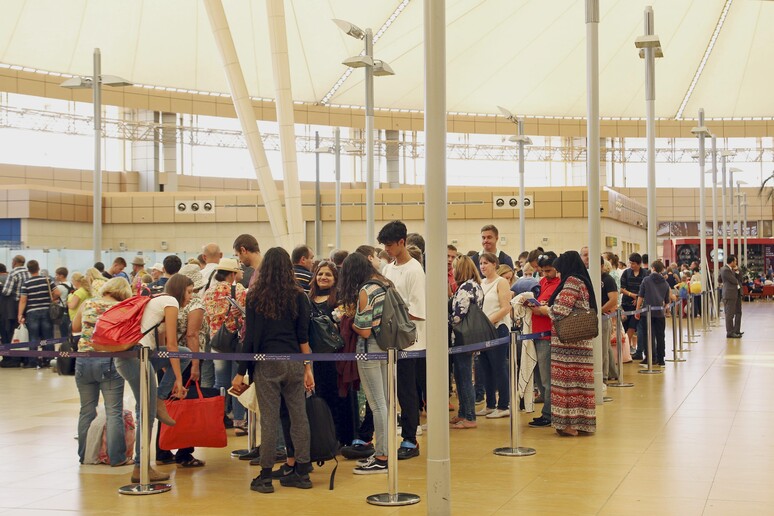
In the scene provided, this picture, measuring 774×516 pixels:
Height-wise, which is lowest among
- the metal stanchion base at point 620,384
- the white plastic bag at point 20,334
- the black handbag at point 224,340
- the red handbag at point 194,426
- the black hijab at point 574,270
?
the metal stanchion base at point 620,384

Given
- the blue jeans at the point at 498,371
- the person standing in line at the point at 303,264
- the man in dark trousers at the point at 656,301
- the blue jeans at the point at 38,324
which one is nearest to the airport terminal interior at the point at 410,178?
the man in dark trousers at the point at 656,301

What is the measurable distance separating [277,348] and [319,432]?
0.76 metres

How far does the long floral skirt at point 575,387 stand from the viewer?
9430 mm

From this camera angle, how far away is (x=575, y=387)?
9484 millimetres

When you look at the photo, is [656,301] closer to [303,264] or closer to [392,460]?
[303,264]

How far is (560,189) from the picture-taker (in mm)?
32062

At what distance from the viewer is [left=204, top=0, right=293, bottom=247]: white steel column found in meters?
21.3

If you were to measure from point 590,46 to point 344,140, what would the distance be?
105ft

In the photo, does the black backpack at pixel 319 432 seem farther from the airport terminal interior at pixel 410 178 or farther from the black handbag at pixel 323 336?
the black handbag at pixel 323 336

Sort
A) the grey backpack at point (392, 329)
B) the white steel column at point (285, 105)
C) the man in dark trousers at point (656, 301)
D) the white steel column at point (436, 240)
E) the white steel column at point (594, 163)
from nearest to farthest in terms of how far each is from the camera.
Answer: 1. the white steel column at point (436, 240)
2. the grey backpack at point (392, 329)
3. the white steel column at point (594, 163)
4. the man in dark trousers at point (656, 301)
5. the white steel column at point (285, 105)

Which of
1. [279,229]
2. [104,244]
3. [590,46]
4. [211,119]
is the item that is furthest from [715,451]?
[211,119]

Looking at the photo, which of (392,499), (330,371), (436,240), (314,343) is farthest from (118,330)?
(436,240)

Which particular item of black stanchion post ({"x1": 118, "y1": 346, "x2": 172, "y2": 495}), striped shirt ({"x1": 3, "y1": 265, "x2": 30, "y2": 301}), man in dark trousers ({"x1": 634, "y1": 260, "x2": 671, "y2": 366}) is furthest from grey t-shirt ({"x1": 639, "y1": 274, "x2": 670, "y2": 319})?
striped shirt ({"x1": 3, "y1": 265, "x2": 30, "y2": 301})

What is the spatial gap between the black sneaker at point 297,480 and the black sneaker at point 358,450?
46.2 inches
